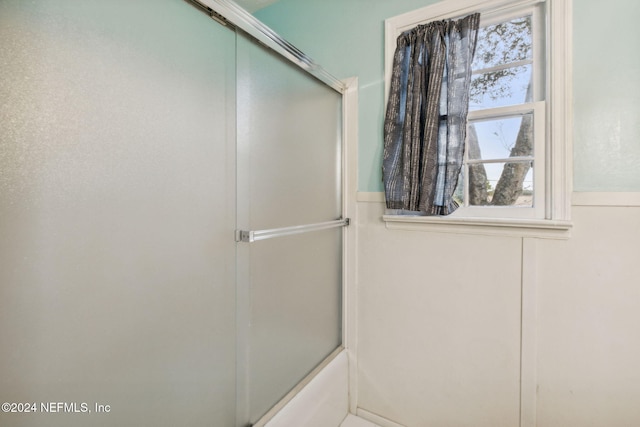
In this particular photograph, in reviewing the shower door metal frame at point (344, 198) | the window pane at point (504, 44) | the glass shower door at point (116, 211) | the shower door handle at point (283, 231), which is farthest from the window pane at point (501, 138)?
the glass shower door at point (116, 211)

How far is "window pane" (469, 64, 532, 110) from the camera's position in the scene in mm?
1263

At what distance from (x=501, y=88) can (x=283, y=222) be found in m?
1.14

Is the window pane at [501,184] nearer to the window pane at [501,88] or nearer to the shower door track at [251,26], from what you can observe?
the window pane at [501,88]

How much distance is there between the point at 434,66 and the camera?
1.29 m

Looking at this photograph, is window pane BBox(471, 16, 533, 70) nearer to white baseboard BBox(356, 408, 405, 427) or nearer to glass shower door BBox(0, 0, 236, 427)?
glass shower door BBox(0, 0, 236, 427)

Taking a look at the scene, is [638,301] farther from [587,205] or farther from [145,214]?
[145,214]

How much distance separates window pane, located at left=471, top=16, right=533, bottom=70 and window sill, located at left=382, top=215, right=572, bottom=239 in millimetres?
715

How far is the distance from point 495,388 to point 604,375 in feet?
1.27

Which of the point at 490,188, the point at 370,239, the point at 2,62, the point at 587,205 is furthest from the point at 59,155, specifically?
the point at 587,205

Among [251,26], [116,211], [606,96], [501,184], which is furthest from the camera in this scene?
[501,184]

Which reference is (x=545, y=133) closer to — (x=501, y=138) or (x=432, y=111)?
(x=501, y=138)

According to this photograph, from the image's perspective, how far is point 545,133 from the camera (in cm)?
119

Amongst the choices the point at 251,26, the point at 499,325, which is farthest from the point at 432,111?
the point at 499,325

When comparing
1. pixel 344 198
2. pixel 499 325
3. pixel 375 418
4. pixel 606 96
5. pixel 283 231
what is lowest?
pixel 375 418
